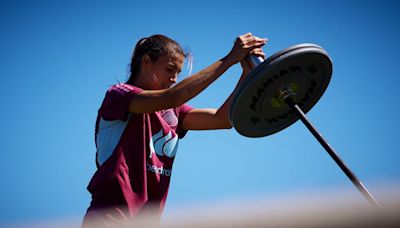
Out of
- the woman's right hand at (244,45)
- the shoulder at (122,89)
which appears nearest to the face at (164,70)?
the shoulder at (122,89)

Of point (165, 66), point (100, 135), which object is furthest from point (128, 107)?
point (165, 66)

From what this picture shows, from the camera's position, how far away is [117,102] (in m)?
3.18

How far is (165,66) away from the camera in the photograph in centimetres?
352

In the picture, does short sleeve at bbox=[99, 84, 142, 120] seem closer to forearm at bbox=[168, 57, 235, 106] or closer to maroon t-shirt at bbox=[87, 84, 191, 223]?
maroon t-shirt at bbox=[87, 84, 191, 223]

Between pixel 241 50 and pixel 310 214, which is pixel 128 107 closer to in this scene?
pixel 241 50

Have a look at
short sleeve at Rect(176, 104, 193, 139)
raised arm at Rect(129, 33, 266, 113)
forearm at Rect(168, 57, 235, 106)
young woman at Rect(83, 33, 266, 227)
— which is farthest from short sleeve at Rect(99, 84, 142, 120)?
short sleeve at Rect(176, 104, 193, 139)

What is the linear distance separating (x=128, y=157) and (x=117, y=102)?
490mm

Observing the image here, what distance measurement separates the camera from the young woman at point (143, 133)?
113 inches

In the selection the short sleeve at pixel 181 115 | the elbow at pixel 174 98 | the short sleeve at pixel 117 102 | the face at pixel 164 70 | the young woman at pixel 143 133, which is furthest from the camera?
the short sleeve at pixel 181 115

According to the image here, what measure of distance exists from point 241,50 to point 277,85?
404 millimetres

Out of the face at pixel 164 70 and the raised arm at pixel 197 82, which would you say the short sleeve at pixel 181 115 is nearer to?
the face at pixel 164 70

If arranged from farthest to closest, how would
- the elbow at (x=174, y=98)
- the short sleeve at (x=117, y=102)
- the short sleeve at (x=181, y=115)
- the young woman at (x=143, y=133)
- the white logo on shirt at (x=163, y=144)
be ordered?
the short sleeve at (x=181, y=115) → the white logo on shirt at (x=163, y=144) → the short sleeve at (x=117, y=102) → the elbow at (x=174, y=98) → the young woman at (x=143, y=133)

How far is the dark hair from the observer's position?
3.58 metres

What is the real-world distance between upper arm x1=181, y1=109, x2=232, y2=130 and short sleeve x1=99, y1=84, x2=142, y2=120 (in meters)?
0.85
